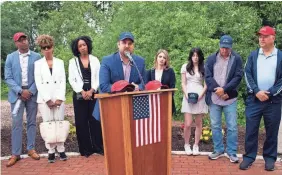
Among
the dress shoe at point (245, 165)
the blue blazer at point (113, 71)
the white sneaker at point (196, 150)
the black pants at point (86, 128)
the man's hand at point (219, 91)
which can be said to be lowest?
the dress shoe at point (245, 165)

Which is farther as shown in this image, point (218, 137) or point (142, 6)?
point (142, 6)

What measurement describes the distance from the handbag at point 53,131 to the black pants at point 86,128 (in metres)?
0.38

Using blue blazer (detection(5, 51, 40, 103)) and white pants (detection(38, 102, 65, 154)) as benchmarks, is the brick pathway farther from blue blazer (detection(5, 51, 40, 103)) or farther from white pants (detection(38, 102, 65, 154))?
blue blazer (detection(5, 51, 40, 103))

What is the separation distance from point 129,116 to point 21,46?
3.32m

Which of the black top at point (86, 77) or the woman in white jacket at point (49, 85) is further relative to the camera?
the black top at point (86, 77)

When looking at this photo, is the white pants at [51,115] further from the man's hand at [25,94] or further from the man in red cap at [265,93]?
the man in red cap at [265,93]

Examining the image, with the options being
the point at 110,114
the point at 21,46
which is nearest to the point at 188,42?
the point at 21,46

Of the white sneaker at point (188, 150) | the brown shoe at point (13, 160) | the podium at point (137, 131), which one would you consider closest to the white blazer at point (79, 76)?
the brown shoe at point (13, 160)

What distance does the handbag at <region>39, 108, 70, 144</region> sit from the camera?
6.15 metres

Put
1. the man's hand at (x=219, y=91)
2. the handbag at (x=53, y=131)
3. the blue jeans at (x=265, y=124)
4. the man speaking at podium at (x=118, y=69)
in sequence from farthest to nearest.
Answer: the handbag at (x=53, y=131), the man's hand at (x=219, y=91), the blue jeans at (x=265, y=124), the man speaking at podium at (x=118, y=69)

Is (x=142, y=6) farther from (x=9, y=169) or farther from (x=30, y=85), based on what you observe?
(x=9, y=169)

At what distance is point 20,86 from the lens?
6.40 metres

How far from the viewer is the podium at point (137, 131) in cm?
389

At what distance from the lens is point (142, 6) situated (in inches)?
418
